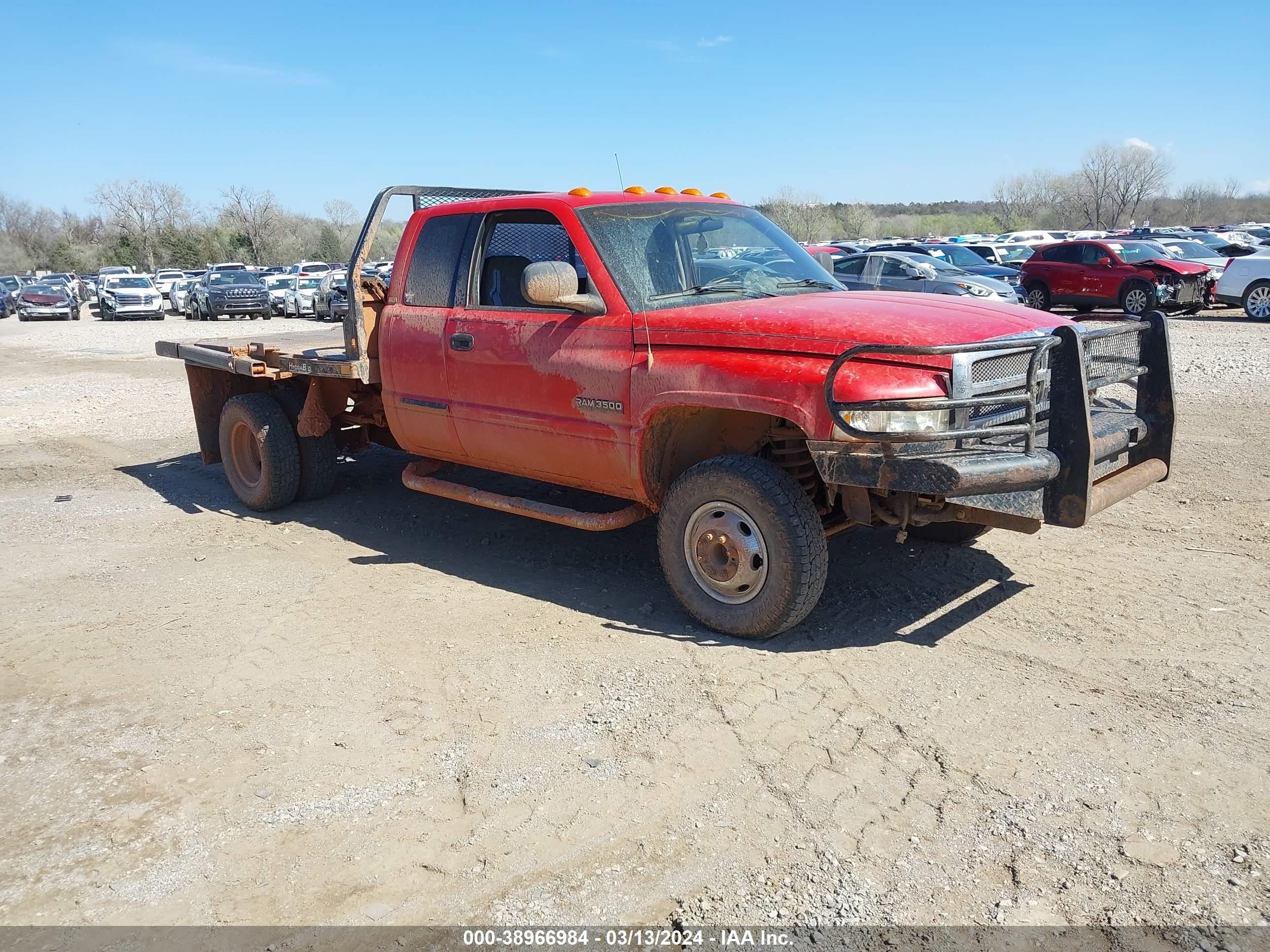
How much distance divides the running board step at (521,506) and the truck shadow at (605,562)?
367 mm

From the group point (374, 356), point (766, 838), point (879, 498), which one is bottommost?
point (766, 838)

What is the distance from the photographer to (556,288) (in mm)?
4945

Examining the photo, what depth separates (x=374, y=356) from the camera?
657 centimetres

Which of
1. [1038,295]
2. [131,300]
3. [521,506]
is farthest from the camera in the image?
[131,300]

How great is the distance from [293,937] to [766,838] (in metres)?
1.46

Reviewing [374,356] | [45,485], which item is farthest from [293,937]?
[45,485]

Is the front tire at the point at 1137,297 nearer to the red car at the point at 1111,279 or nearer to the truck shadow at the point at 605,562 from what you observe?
the red car at the point at 1111,279

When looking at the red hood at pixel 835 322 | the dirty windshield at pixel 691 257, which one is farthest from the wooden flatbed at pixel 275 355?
the red hood at pixel 835 322

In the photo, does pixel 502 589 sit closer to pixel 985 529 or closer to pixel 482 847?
pixel 482 847

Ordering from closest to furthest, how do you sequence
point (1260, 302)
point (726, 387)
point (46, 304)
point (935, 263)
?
point (726, 387), point (935, 263), point (1260, 302), point (46, 304)

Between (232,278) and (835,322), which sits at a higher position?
(232,278)

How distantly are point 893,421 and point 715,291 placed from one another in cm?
145

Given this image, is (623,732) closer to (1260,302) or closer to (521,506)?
(521,506)

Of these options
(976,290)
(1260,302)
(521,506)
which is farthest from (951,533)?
(1260,302)
